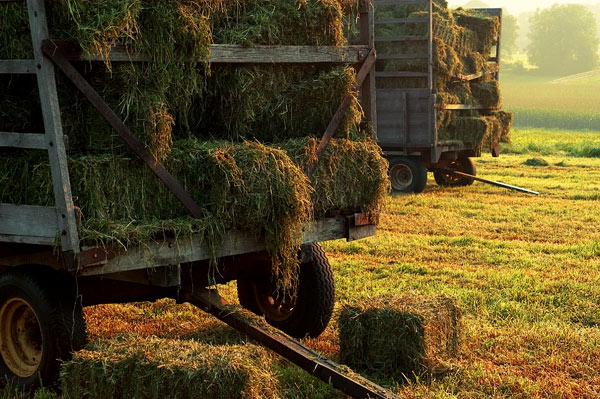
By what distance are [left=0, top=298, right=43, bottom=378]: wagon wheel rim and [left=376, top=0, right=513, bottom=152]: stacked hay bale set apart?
1131 cm

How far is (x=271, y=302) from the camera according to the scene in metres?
7.18

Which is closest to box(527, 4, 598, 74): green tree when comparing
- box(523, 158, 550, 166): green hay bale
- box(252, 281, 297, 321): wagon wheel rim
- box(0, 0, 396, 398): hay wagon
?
box(523, 158, 550, 166): green hay bale

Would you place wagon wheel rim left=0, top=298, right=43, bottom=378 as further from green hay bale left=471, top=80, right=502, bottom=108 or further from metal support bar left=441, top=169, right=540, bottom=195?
green hay bale left=471, top=80, right=502, bottom=108

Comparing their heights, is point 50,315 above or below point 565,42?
below

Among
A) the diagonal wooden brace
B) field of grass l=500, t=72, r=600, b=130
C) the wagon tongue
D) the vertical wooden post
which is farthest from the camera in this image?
field of grass l=500, t=72, r=600, b=130

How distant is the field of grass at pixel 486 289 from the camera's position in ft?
19.1

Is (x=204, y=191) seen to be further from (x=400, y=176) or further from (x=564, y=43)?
(x=564, y=43)

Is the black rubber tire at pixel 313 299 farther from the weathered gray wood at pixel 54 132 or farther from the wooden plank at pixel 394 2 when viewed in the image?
the wooden plank at pixel 394 2

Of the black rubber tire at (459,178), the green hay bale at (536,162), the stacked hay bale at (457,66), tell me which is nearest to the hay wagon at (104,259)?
the stacked hay bale at (457,66)

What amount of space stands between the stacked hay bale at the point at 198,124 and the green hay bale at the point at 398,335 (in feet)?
2.20

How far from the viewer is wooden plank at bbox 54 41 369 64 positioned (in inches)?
199

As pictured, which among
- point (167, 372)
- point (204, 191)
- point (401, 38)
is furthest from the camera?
point (401, 38)

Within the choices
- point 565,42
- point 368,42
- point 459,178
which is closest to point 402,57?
point 459,178

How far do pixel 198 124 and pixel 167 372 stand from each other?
2086mm
